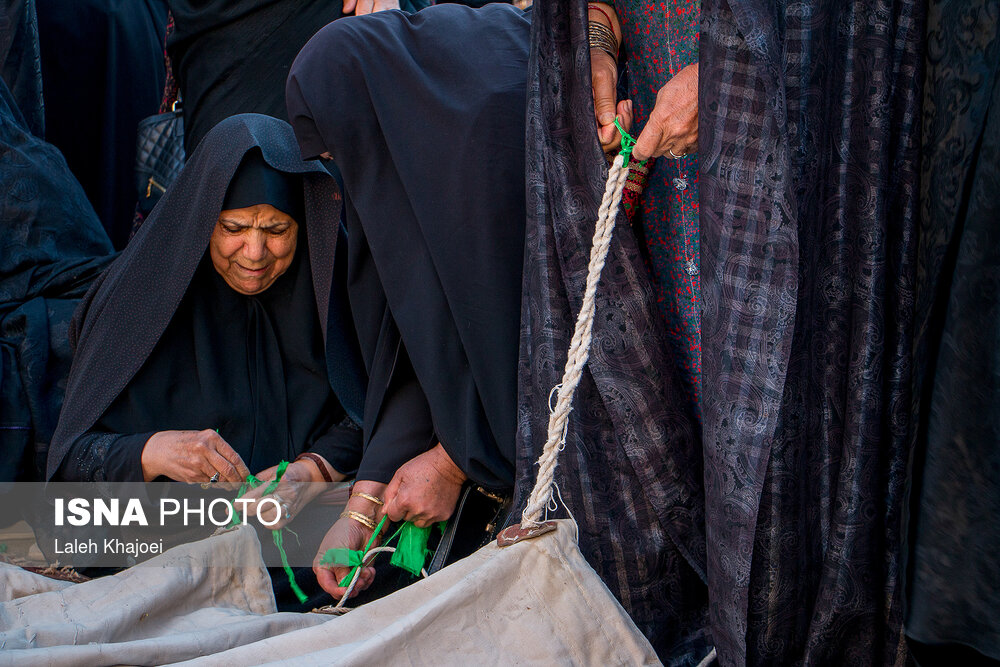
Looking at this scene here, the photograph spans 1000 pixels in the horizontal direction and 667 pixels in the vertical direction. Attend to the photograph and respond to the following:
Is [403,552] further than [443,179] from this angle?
Yes

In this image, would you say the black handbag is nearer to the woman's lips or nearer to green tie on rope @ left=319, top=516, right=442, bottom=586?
the woman's lips

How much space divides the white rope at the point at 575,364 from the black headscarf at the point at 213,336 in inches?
45.3

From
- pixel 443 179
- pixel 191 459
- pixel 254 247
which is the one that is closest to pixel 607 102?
pixel 443 179

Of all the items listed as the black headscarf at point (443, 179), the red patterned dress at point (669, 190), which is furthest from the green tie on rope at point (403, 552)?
the red patterned dress at point (669, 190)

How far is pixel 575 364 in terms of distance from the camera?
3.50 ft

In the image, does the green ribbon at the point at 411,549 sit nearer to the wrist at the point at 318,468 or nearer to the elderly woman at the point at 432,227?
the elderly woman at the point at 432,227

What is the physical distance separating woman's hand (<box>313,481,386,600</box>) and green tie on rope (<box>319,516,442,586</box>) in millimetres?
16

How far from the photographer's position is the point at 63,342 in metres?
2.49

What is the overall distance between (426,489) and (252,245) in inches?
33.0

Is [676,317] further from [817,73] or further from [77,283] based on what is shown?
[77,283]

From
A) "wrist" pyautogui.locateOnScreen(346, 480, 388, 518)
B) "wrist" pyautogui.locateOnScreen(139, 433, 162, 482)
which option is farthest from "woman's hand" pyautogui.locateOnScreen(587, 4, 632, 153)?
"wrist" pyautogui.locateOnScreen(139, 433, 162, 482)

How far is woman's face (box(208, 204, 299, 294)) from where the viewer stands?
2.13 meters

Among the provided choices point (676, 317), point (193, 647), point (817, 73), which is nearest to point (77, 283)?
point (193, 647)

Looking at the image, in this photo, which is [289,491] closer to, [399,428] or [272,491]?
[272,491]
